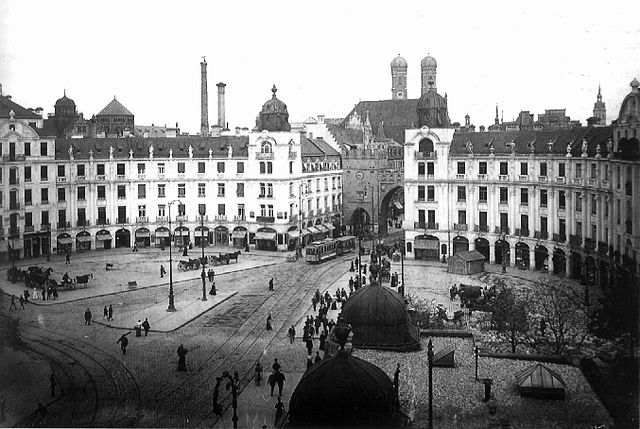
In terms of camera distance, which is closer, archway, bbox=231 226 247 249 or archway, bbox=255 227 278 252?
archway, bbox=255 227 278 252

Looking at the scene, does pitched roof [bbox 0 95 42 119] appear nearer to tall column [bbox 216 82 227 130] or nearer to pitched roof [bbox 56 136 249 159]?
pitched roof [bbox 56 136 249 159]

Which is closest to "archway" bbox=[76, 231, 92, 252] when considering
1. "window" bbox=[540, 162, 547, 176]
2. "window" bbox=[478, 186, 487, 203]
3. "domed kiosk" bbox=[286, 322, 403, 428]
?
"window" bbox=[478, 186, 487, 203]

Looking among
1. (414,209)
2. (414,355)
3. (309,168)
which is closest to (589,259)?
(414,209)

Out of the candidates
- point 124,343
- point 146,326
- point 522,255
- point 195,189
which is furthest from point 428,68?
point 124,343

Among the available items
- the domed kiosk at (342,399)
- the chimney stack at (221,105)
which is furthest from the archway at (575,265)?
the chimney stack at (221,105)

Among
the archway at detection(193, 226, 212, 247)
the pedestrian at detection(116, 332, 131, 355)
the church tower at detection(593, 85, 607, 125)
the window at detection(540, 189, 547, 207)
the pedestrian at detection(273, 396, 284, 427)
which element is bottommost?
the pedestrian at detection(273, 396, 284, 427)
